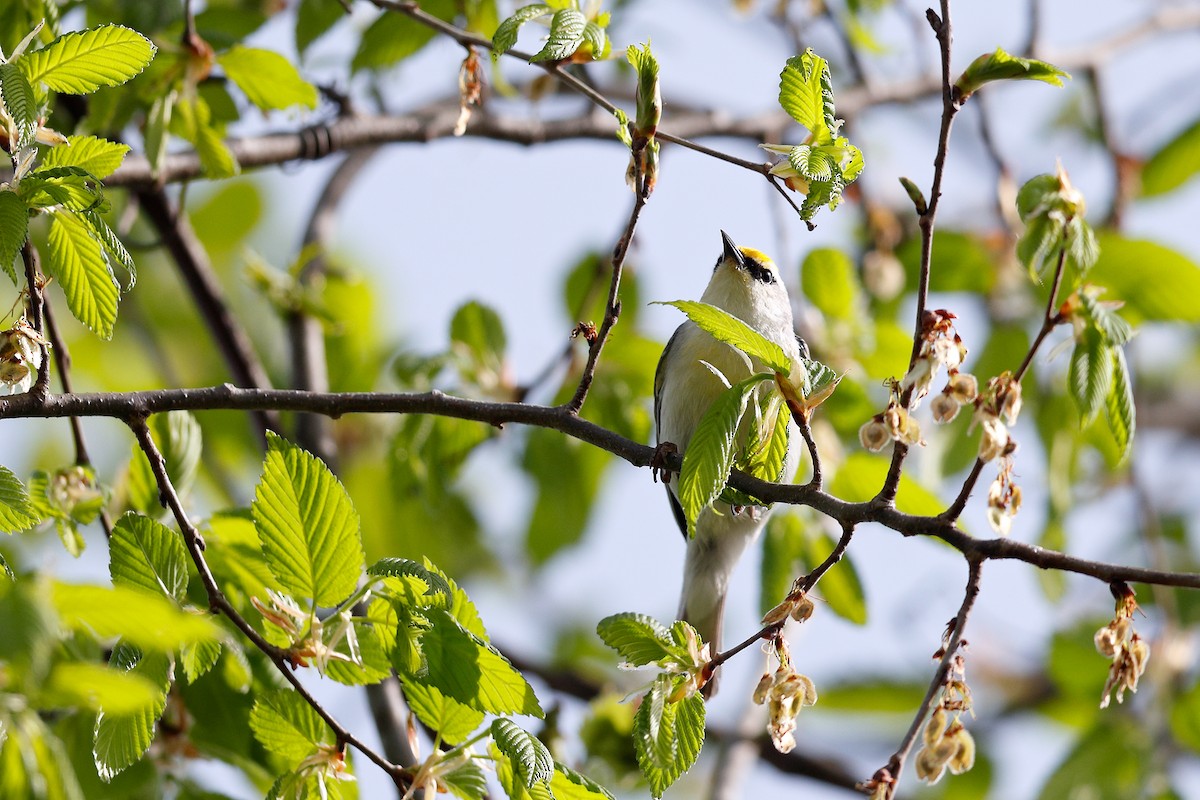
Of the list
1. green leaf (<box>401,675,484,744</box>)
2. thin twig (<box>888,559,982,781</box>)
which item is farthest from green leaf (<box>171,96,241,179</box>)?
thin twig (<box>888,559,982,781</box>)

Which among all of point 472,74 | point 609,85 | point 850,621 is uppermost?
point 609,85

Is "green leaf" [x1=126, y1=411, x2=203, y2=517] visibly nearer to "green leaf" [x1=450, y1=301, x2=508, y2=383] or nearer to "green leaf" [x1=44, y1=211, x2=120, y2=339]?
"green leaf" [x1=44, y1=211, x2=120, y2=339]

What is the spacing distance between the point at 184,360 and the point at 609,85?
2.45 metres

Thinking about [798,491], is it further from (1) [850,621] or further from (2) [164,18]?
(2) [164,18]

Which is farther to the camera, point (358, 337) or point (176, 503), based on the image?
point (358, 337)

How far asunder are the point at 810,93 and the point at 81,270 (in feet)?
4.08

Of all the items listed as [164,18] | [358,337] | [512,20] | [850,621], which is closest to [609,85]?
[358,337]

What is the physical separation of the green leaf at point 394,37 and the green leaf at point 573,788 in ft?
7.26

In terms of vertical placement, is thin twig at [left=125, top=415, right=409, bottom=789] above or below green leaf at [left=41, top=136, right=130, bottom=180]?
below

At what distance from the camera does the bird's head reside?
402 cm

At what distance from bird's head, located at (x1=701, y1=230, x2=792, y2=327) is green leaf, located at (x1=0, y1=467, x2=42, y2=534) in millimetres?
2427

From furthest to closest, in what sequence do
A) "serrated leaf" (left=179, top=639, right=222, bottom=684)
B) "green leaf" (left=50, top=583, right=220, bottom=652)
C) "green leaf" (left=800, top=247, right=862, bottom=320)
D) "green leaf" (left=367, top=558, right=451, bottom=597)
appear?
1. "green leaf" (left=800, top=247, right=862, bottom=320)
2. "serrated leaf" (left=179, top=639, right=222, bottom=684)
3. "green leaf" (left=367, top=558, right=451, bottom=597)
4. "green leaf" (left=50, top=583, right=220, bottom=652)

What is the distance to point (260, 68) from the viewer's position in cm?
294

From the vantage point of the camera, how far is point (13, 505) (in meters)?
1.96
